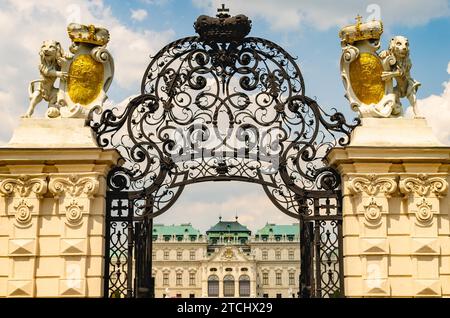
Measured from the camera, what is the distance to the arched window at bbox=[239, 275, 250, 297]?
7019 cm

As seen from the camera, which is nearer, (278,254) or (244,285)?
(278,254)

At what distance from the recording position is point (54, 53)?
42.3ft

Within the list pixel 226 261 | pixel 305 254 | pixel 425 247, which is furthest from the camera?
pixel 226 261

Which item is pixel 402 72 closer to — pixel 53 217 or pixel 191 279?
pixel 53 217

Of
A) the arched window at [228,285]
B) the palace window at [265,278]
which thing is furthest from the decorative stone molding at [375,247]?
the arched window at [228,285]

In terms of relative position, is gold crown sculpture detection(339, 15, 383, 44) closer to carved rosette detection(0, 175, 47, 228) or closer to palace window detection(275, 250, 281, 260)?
carved rosette detection(0, 175, 47, 228)

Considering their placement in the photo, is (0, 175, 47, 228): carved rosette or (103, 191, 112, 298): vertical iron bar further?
(103, 191, 112, 298): vertical iron bar

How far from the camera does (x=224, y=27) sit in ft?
43.0

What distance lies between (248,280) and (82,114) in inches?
2300

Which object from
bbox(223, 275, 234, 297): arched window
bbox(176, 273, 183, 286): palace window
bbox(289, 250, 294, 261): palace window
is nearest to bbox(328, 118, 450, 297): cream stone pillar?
bbox(289, 250, 294, 261): palace window

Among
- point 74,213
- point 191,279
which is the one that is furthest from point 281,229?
point 74,213

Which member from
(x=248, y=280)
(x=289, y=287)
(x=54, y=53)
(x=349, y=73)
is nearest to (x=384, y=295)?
(x=349, y=73)

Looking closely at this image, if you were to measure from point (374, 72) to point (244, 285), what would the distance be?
2349 inches

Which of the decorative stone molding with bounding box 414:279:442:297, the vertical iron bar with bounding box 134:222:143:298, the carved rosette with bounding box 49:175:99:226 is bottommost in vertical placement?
the decorative stone molding with bounding box 414:279:442:297
